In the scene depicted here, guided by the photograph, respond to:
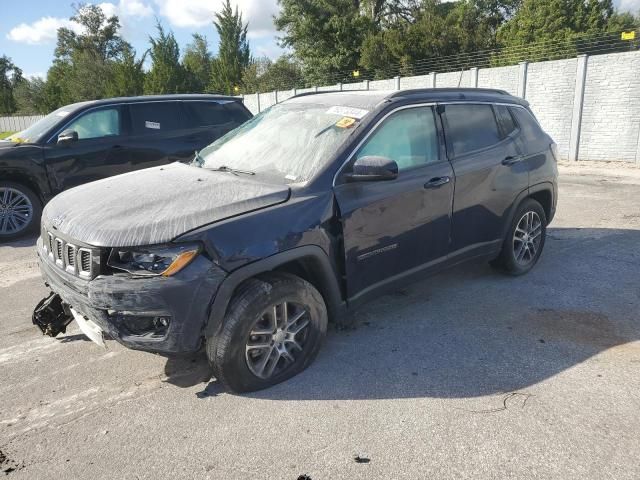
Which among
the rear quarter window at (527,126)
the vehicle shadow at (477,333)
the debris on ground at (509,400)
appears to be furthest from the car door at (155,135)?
the debris on ground at (509,400)

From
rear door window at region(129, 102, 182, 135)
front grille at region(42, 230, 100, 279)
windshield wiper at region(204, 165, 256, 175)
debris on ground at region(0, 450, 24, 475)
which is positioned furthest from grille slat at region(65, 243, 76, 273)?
rear door window at region(129, 102, 182, 135)

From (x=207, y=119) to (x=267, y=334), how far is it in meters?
5.90

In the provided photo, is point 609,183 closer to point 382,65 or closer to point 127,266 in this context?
point 127,266

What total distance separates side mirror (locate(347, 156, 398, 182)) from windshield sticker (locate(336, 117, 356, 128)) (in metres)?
0.37

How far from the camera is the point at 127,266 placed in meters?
2.69

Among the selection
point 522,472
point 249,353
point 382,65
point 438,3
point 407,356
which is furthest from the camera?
point 438,3

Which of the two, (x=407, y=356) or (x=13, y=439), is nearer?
(x=13, y=439)

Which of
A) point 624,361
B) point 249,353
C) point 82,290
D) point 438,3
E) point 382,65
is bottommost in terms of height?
point 624,361

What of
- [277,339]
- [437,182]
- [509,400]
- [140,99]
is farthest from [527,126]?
[140,99]

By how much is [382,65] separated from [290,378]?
34.6m

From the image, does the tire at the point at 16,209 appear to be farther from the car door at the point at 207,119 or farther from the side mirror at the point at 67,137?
the car door at the point at 207,119

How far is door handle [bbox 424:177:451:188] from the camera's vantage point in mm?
3771

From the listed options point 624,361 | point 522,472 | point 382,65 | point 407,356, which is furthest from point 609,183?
point 382,65

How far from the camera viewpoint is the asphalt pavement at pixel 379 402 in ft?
8.11
